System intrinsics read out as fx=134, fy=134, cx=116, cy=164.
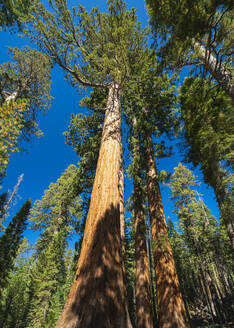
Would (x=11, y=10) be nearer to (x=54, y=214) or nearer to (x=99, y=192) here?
(x=99, y=192)

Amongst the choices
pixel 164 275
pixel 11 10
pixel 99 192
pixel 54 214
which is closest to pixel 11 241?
pixel 54 214

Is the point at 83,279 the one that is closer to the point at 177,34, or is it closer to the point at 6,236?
the point at 177,34

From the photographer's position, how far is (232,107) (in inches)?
162

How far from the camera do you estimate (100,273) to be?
4.91ft

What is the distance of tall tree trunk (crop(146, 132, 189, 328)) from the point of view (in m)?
3.46

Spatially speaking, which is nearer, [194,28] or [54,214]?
[194,28]

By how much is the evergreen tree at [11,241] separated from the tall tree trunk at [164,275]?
47.0 ft

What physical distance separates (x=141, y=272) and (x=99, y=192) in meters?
4.75

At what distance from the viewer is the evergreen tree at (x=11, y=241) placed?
1205 centimetres

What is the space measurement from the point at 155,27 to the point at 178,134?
16.3 ft

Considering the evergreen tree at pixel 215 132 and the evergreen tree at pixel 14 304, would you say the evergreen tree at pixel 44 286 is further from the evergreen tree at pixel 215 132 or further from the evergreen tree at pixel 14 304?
the evergreen tree at pixel 215 132

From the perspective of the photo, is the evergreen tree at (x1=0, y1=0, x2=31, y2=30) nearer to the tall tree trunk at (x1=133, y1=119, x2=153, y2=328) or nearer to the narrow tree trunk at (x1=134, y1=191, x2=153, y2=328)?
the tall tree trunk at (x1=133, y1=119, x2=153, y2=328)

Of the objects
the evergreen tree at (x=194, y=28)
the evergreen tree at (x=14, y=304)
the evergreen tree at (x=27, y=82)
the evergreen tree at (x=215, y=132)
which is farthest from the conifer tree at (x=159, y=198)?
the evergreen tree at (x=14, y=304)

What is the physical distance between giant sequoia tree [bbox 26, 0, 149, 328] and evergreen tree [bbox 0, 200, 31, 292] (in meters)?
15.3
